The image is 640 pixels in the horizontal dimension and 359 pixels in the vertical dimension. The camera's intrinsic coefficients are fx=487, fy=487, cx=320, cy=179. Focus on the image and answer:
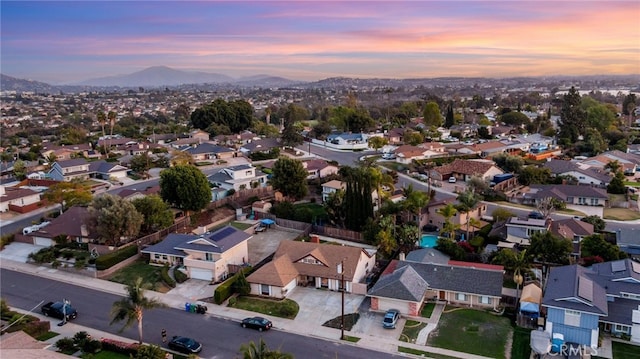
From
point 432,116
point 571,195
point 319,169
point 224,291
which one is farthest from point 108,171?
point 432,116

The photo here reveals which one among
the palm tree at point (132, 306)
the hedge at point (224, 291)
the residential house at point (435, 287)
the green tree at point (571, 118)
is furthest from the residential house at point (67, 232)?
the green tree at point (571, 118)

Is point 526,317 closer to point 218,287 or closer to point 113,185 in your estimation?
→ point 218,287

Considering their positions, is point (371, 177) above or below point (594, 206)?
above

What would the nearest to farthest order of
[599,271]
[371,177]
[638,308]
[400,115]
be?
[638,308] → [599,271] → [371,177] → [400,115]

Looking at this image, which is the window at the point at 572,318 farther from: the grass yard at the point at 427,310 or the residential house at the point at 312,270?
the residential house at the point at 312,270

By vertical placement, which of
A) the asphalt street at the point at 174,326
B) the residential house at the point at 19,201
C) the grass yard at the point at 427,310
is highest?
A: the residential house at the point at 19,201

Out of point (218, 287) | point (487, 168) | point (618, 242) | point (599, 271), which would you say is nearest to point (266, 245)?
point (218, 287)
